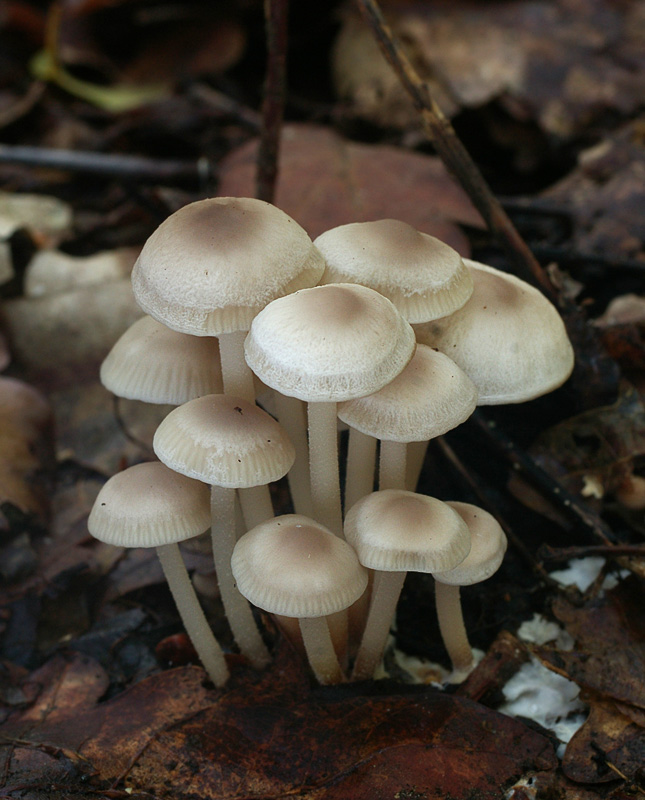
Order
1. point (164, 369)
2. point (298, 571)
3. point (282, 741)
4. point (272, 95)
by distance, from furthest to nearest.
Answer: point (272, 95) < point (164, 369) < point (282, 741) < point (298, 571)

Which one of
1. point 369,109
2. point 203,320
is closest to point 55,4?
point 369,109

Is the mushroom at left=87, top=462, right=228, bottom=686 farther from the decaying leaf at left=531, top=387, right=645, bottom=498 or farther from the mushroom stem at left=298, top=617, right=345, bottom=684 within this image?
the decaying leaf at left=531, top=387, right=645, bottom=498

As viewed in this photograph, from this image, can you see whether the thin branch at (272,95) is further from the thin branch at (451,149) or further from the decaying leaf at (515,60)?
the decaying leaf at (515,60)

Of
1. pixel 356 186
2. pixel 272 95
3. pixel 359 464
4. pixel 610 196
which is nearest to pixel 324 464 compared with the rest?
pixel 359 464

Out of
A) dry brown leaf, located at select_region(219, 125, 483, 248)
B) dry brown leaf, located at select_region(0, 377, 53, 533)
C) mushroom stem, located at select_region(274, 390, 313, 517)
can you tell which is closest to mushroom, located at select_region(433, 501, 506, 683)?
mushroom stem, located at select_region(274, 390, 313, 517)

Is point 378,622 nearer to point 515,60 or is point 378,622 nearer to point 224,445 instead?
point 224,445

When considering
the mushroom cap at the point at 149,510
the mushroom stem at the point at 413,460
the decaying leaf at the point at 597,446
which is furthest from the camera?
the decaying leaf at the point at 597,446

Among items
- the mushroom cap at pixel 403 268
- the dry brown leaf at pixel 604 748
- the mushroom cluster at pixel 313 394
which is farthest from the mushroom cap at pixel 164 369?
the dry brown leaf at pixel 604 748
